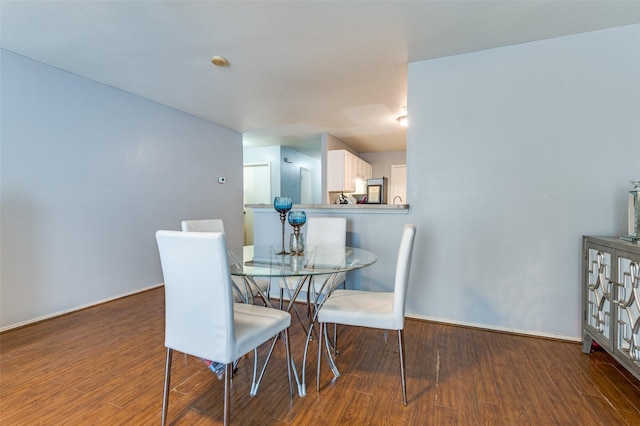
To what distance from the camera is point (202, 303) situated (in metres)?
1.25

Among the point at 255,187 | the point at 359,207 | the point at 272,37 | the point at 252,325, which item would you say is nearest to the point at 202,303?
the point at 252,325

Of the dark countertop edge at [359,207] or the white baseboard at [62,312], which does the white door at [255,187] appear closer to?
the white baseboard at [62,312]

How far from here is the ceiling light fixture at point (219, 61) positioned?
256cm

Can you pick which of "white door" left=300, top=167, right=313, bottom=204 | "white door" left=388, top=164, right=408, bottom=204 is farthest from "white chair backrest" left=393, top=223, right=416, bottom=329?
"white door" left=300, top=167, right=313, bottom=204

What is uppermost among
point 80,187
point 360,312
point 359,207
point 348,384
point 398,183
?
point 398,183

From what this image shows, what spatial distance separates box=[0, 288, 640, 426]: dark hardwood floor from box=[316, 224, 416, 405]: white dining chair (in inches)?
7.8

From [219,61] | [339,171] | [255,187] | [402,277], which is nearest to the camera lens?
[402,277]

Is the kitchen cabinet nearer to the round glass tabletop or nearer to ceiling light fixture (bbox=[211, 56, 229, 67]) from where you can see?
the round glass tabletop

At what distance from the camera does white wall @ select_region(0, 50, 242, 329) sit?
8.18ft

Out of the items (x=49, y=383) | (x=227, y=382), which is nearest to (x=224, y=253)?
(x=227, y=382)

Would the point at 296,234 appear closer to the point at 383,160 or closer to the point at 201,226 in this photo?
the point at 201,226

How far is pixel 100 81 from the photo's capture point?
305 centimetres

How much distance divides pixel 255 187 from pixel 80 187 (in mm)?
3561

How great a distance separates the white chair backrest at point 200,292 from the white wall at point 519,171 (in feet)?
6.30
